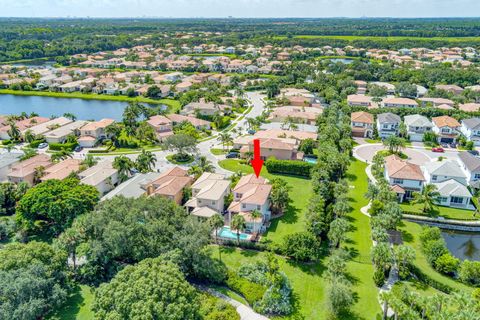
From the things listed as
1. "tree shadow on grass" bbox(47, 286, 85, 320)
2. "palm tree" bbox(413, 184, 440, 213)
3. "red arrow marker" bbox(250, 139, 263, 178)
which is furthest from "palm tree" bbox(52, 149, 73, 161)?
"palm tree" bbox(413, 184, 440, 213)

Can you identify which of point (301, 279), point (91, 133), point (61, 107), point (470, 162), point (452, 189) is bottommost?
point (301, 279)

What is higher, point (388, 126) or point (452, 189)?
point (388, 126)

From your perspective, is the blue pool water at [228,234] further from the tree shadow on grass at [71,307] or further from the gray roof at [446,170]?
the gray roof at [446,170]

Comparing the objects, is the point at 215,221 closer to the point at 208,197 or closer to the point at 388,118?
the point at 208,197

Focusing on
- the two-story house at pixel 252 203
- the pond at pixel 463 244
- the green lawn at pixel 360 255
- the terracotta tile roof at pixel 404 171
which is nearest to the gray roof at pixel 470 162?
the terracotta tile roof at pixel 404 171

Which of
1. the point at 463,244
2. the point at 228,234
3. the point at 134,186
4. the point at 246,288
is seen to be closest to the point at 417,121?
the point at 463,244

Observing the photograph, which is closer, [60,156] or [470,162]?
[470,162]

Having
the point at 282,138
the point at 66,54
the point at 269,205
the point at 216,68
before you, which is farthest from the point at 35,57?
the point at 269,205
